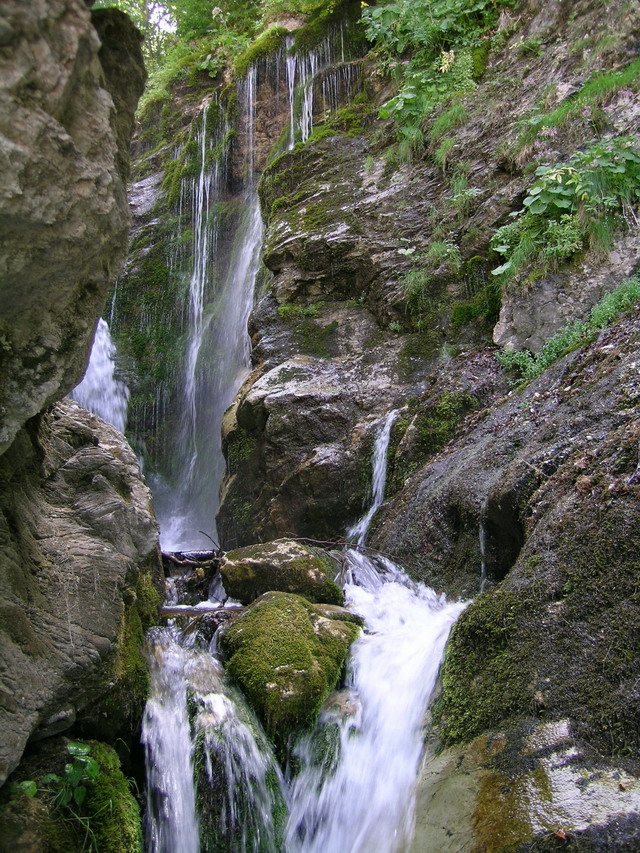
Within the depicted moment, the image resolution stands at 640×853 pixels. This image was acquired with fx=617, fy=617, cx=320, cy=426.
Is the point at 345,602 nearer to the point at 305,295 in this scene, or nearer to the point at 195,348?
the point at 305,295

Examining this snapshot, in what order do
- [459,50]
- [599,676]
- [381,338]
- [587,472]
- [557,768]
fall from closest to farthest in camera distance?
1. [557,768]
2. [599,676]
3. [587,472]
4. [381,338]
5. [459,50]

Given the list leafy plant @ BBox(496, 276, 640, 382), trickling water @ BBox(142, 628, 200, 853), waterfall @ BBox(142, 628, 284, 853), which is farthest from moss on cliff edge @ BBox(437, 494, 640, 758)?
leafy plant @ BBox(496, 276, 640, 382)

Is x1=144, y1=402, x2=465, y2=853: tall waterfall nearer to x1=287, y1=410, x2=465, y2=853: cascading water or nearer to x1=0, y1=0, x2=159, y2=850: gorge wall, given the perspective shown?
x1=287, y1=410, x2=465, y2=853: cascading water

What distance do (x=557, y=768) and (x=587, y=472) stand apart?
168 centimetres

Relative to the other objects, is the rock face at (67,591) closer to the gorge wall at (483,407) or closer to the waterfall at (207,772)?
the waterfall at (207,772)

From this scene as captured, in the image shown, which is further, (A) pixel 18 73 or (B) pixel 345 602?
(B) pixel 345 602

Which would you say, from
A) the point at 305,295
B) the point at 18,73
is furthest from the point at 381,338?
the point at 18,73

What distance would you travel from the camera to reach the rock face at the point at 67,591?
2.88 metres

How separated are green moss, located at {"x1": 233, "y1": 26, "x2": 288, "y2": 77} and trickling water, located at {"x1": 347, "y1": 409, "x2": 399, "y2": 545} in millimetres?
11063

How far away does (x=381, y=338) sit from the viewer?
8227 millimetres

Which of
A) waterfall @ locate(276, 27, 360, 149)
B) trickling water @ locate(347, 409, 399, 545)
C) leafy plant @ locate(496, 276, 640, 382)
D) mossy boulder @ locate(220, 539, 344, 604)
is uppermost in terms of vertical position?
waterfall @ locate(276, 27, 360, 149)

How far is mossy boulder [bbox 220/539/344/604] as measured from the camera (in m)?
4.98

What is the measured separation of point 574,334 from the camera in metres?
5.85

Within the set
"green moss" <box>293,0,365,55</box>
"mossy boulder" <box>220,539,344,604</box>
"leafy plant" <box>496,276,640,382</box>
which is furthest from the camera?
"green moss" <box>293,0,365,55</box>
